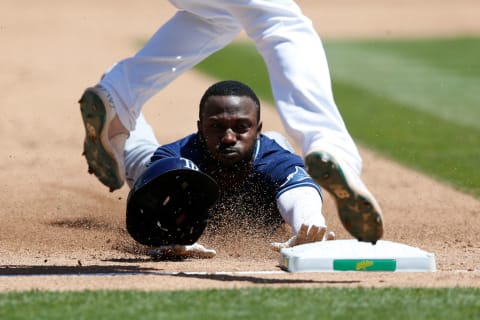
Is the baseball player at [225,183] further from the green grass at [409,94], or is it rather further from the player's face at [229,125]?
the green grass at [409,94]

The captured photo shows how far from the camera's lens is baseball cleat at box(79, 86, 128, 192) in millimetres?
5176

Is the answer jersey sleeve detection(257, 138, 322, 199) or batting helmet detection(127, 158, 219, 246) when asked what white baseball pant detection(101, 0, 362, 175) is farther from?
jersey sleeve detection(257, 138, 322, 199)

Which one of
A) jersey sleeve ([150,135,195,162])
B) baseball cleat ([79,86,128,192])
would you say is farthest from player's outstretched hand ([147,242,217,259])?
jersey sleeve ([150,135,195,162])

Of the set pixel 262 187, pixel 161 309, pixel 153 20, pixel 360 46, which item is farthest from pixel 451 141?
pixel 153 20

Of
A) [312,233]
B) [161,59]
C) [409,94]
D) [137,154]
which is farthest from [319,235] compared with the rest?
[409,94]

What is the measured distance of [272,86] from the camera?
4.32m

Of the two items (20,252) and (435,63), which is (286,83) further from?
(435,63)

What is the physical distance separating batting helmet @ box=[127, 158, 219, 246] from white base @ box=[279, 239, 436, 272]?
48 cm

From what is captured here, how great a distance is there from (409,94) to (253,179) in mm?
8145

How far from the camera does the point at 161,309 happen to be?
3693mm

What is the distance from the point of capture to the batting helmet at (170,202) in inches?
189

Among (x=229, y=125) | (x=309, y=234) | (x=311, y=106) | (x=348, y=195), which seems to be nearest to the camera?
(x=348, y=195)

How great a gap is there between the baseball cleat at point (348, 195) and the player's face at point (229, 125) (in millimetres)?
1436

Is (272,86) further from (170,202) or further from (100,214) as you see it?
(100,214)
